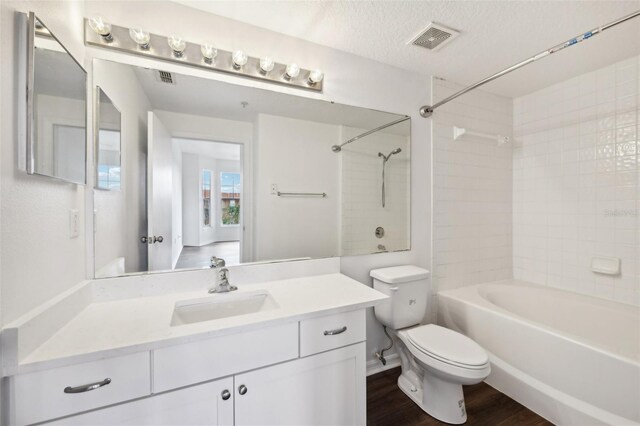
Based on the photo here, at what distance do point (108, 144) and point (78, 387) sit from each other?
1019 millimetres

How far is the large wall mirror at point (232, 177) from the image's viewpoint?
1350 mm

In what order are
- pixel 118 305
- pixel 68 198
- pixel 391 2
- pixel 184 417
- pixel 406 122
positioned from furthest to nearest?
1. pixel 406 122
2. pixel 391 2
3. pixel 118 305
4. pixel 68 198
5. pixel 184 417

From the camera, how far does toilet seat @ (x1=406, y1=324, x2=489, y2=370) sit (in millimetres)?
1410

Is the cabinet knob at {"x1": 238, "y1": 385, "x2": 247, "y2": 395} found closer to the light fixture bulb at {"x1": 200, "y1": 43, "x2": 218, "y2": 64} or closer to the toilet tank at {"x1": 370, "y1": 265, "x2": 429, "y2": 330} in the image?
the toilet tank at {"x1": 370, "y1": 265, "x2": 429, "y2": 330}

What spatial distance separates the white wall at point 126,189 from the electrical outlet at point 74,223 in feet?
0.37

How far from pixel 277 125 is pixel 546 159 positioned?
2475mm

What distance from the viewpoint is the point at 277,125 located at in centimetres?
167

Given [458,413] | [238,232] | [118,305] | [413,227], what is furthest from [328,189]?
[458,413]

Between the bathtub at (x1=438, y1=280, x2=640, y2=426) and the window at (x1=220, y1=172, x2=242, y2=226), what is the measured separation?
177 centimetres

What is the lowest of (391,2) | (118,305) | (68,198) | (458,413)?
(458,413)

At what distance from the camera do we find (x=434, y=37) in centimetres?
169

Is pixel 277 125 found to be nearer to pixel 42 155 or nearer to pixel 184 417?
pixel 42 155

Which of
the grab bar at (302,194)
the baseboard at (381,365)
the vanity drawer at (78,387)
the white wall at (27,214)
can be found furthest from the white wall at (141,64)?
the grab bar at (302,194)

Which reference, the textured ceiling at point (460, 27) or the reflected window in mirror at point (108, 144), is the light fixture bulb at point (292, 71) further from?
the reflected window in mirror at point (108, 144)
